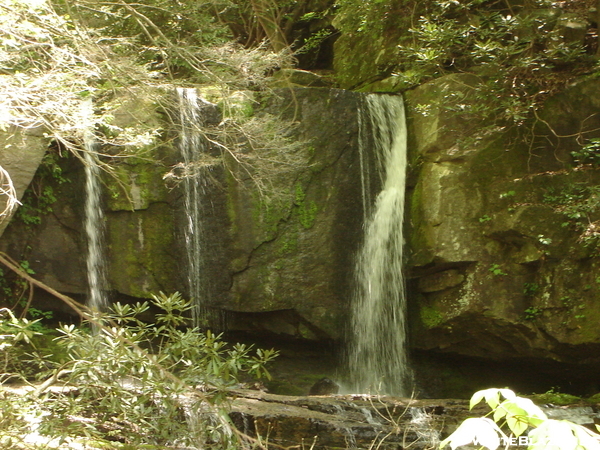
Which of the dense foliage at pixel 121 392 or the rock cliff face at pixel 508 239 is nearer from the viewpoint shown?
the dense foliage at pixel 121 392

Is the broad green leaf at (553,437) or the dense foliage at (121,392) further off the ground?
the broad green leaf at (553,437)

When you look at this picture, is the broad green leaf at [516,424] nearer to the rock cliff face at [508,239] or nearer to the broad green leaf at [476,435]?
the broad green leaf at [476,435]

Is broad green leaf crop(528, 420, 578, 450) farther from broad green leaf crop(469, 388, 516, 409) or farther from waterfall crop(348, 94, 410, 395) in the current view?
waterfall crop(348, 94, 410, 395)

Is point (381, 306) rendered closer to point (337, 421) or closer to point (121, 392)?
point (337, 421)

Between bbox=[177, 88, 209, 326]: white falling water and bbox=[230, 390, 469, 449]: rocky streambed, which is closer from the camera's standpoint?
bbox=[230, 390, 469, 449]: rocky streambed

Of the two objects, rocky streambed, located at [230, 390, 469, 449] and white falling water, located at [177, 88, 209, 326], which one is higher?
white falling water, located at [177, 88, 209, 326]

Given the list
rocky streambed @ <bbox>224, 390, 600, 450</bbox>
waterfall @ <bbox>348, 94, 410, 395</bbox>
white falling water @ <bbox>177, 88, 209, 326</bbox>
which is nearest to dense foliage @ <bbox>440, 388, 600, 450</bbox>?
rocky streambed @ <bbox>224, 390, 600, 450</bbox>

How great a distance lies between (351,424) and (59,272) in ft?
16.9

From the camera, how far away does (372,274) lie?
7941mm

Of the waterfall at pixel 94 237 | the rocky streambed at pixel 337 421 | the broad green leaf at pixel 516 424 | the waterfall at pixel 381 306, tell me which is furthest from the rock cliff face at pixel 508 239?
the broad green leaf at pixel 516 424

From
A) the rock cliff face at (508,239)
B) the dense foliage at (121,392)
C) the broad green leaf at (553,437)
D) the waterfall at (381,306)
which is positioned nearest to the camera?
the broad green leaf at (553,437)

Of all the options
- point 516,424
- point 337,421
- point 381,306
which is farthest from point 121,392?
point 381,306

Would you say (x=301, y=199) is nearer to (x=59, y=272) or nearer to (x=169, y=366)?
(x=59, y=272)

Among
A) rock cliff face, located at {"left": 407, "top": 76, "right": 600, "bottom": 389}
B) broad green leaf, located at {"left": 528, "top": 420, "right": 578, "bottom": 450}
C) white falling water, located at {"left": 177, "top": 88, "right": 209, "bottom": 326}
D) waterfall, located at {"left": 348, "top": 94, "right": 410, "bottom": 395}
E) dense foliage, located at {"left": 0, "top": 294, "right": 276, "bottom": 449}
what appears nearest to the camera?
broad green leaf, located at {"left": 528, "top": 420, "right": 578, "bottom": 450}
